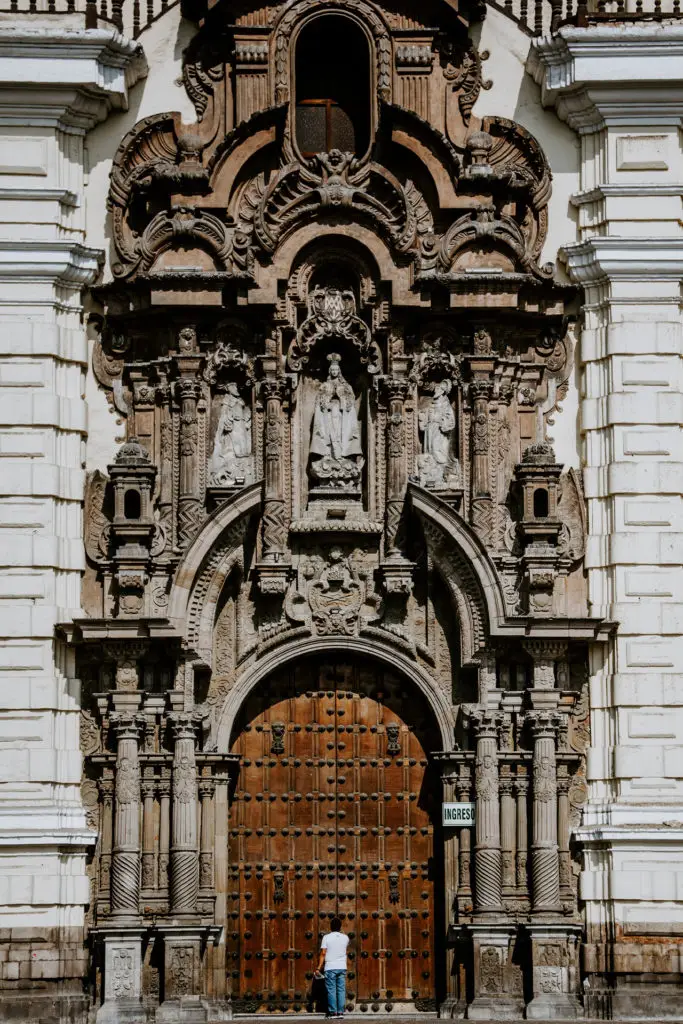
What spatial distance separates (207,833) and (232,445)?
4.26 metres

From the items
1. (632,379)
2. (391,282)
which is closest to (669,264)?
(632,379)

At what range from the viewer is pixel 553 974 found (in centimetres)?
2589

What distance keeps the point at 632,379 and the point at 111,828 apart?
745 cm

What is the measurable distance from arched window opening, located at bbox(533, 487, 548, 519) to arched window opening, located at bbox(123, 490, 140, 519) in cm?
433

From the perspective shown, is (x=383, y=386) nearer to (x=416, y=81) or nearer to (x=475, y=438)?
(x=475, y=438)

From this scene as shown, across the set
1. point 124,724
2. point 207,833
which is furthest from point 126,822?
point 124,724

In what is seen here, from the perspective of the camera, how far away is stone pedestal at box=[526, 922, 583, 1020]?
25.8m

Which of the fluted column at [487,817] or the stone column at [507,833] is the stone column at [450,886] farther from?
the stone column at [507,833]

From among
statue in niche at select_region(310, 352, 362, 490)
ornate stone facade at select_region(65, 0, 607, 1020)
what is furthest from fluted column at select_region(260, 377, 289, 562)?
statue in niche at select_region(310, 352, 362, 490)

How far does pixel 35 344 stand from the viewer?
26.9m

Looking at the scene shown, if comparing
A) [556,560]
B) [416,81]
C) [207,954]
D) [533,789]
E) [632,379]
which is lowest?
[207,954]

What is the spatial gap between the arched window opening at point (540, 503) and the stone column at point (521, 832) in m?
2.75

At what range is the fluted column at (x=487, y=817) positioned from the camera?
26.1 metres

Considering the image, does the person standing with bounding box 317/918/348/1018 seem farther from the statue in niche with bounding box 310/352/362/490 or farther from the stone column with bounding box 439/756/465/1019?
the statue in niche with bounding box 310/352/362/490
